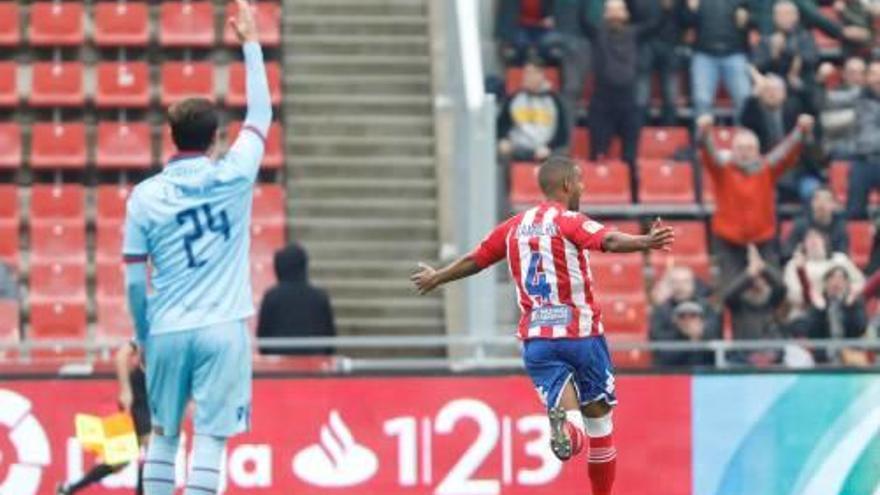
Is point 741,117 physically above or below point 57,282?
above

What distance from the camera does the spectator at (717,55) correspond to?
21125mm

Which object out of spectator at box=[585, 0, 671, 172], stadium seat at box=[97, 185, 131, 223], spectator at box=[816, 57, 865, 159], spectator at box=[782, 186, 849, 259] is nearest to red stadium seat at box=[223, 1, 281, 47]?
stadium seat at box=[97, 185, 131, 223]

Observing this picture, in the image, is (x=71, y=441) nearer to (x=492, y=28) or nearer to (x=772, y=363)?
(x=772, y=363)

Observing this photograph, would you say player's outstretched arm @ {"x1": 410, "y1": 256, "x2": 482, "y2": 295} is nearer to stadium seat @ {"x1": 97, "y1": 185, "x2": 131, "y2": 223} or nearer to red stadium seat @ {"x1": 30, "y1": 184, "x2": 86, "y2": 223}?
stadium seat @ {"x1": 97, "y1": 185, "x2": 131, "y2": 223}

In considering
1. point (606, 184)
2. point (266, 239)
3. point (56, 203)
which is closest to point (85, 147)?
point (56, 203)

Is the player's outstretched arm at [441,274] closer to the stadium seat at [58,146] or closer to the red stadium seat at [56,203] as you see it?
the red stadium seat at [56,203]

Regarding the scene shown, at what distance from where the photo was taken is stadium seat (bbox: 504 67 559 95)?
21.1 meters

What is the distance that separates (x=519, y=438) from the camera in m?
16.1

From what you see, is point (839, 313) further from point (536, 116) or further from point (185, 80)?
point (185, 80)

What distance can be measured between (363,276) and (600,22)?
9.40 feet

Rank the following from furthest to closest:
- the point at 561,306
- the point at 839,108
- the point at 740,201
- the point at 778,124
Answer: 1. the point at 839,108
2. the point at 778,124
3. the point at 740,201
4. the point at 561,306

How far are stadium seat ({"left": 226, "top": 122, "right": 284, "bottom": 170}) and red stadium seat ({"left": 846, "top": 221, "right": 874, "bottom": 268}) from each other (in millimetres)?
4330

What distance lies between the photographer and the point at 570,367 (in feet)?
43.0

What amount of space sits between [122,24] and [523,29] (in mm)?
3185
